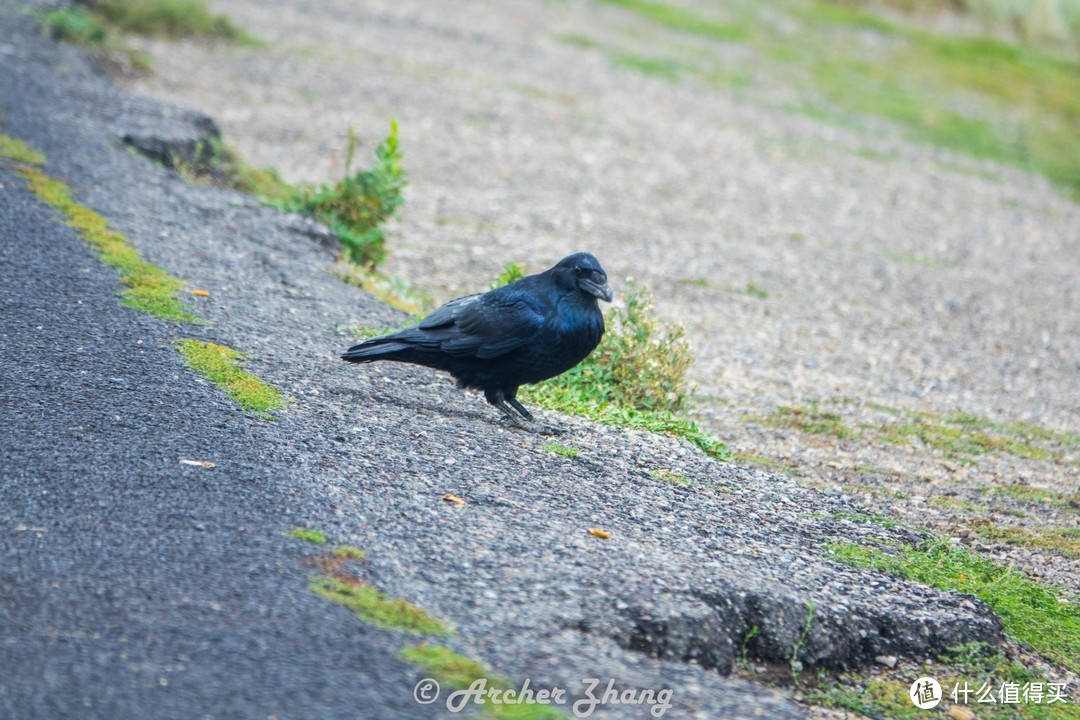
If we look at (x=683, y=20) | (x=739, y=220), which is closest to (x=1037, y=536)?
(x=739, y=220)

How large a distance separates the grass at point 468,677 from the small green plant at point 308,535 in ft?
2.60

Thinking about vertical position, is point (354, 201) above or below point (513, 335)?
below

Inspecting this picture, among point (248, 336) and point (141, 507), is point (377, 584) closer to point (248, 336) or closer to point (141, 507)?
point (141, 507)

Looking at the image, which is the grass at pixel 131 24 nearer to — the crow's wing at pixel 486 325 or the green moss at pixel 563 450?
the crow's wing at pixel 486 325

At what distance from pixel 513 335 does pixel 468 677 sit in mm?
2661

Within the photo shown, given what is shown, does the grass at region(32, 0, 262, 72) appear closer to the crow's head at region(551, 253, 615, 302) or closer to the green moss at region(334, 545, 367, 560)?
the crow's head at region(551, 253, 615, 302)

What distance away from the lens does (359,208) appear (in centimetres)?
977

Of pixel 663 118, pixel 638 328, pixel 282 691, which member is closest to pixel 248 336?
pixel 638 328

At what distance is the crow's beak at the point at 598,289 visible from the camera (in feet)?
19.9

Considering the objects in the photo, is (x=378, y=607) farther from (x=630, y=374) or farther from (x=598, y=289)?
(x=630, y=374)

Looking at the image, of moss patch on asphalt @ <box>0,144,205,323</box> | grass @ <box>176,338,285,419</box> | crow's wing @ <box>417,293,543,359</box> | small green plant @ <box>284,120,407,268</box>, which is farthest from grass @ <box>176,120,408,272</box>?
crow's wing @ <box>417,293,543,359</box>

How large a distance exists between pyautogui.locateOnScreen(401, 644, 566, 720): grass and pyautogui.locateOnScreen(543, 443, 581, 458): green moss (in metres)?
2.25

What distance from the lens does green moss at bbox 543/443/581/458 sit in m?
6.07

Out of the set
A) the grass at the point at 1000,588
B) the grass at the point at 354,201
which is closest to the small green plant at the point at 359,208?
the grass at the point at 354,201
